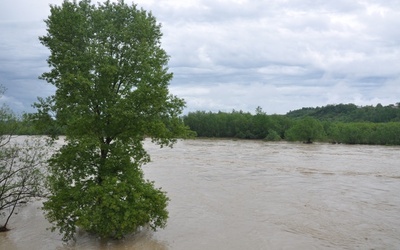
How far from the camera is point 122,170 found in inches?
600

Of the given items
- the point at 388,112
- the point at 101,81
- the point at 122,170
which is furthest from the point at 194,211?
the point at 388,112

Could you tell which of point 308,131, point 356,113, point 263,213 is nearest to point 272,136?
point 308,131

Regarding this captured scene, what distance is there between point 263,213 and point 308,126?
224 feet

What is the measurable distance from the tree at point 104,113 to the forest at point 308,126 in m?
59.3

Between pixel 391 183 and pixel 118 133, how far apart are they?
26.0 meters

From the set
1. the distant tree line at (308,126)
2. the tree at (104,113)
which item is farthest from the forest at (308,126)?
the tree at (104,113)

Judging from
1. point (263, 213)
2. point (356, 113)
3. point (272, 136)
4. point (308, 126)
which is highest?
point (356, 113)

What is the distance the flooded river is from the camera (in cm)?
1616

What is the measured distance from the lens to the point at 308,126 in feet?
284

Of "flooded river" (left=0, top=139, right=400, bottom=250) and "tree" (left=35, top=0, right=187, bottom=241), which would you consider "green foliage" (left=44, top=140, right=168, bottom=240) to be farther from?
"flooded river" (left=0, top=139, right=400, bottom=250)

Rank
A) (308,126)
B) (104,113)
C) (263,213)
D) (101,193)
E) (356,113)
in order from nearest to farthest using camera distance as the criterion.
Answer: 1. (101,193)
2. (104,113)
3. (263,213)
4. (308,126)
5. (356,113)

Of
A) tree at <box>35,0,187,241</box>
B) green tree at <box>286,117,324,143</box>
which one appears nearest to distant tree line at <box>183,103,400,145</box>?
green tree at <box>286,117,324,143</box>

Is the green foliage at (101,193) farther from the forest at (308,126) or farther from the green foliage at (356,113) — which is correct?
the green foliage at (356,113)

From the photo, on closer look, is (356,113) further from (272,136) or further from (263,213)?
(263,213)
